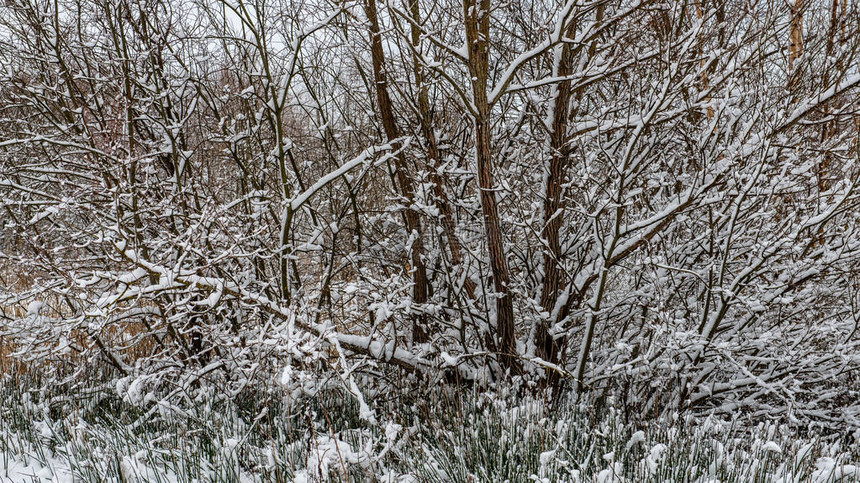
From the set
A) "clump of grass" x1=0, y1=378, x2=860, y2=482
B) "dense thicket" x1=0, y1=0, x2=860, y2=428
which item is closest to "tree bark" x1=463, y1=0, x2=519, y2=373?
"dense thicket" x1=0, y1=0, x2=860, y2=428

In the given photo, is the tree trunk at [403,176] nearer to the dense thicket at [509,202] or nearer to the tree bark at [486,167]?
the dense thicket at [509,202]

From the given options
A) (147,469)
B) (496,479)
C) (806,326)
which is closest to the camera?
(496,479)

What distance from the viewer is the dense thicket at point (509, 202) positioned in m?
4.43

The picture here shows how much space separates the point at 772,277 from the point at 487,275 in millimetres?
2671

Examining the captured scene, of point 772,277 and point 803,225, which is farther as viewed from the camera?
point 772,277

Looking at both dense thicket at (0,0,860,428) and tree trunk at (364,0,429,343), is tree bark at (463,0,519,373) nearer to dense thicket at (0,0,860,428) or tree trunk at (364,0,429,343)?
dense thicket at (0,0,860,428)

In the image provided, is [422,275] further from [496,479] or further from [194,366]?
[496,479]

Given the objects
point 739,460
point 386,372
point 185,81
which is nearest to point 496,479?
point 739,460

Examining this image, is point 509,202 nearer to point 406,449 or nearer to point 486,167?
point 486,167

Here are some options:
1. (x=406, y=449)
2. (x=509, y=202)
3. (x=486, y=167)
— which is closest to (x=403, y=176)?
(x=509, y=202)

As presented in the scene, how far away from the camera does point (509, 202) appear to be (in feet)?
19.1

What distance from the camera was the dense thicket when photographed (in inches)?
174

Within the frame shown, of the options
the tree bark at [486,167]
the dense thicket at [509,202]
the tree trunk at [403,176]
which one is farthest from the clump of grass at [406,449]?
the tree trunk at [403,176]

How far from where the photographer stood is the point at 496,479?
317 cm
